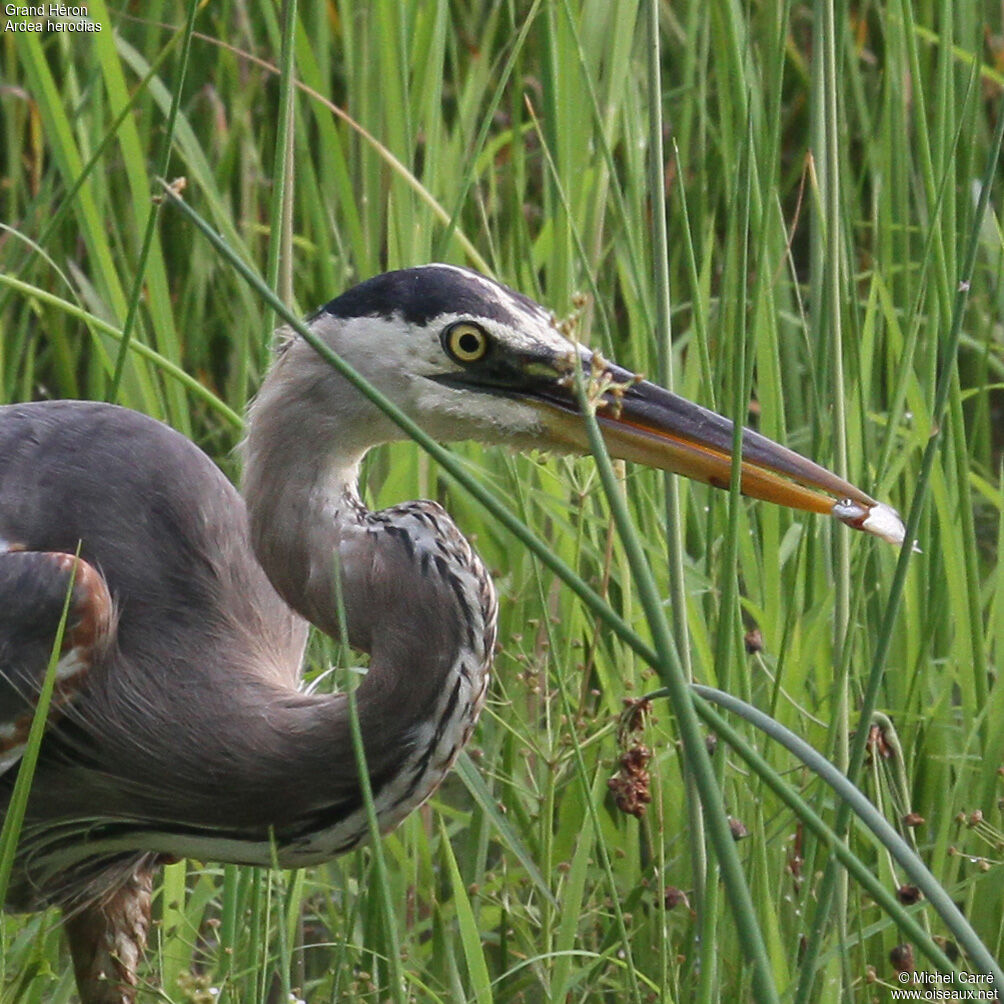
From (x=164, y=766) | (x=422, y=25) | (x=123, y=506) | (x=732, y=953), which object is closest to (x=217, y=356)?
(x=422, y=25)

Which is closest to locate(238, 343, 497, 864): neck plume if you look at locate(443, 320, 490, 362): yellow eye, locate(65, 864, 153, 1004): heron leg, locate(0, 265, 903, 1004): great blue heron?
locate(0, 265, 903, 1004): great blue heron

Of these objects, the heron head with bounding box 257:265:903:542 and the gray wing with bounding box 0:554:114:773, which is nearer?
the heron head with bounding box 257:265:903:542

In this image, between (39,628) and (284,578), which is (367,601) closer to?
(284,578)

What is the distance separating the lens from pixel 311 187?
2.24m

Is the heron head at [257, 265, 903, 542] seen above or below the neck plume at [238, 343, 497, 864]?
above

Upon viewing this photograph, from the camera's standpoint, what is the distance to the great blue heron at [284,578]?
1463 mm

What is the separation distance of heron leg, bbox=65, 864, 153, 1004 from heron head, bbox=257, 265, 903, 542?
31.5 inches

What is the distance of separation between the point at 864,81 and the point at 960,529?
6.12 ft

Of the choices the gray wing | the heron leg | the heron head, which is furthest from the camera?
the heron leg

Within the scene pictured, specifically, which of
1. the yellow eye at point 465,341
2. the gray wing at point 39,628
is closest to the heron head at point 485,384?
the yellow eye at point 465,341

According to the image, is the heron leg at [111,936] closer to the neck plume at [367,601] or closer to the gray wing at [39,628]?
the gray wing at [39,628]

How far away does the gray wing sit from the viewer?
5.24ft

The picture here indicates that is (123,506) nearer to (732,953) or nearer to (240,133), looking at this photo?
(732,953)

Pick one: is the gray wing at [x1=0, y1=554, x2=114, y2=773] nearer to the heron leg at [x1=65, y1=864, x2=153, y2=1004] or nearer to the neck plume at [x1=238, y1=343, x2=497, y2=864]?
the neck plume at [x1=238, y1=343, x2=497, y2=864]
